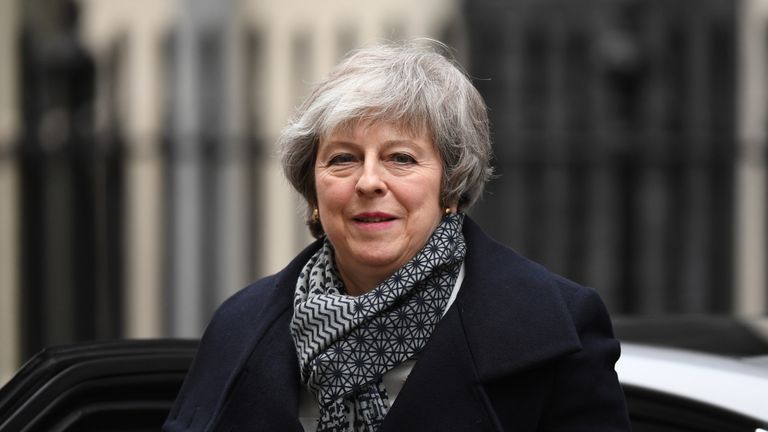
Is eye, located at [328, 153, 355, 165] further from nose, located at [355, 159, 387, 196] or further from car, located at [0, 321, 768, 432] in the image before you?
car, located at [0, 321, 768, 432]

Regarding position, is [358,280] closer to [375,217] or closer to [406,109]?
[375,217]

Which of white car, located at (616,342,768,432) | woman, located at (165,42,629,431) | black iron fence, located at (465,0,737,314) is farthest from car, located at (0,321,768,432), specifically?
black iron fence, located at (465,0,737,314)

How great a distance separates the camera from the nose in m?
2.14

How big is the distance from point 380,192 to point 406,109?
13 cm

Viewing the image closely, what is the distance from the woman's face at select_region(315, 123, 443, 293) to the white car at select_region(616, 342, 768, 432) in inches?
17.7

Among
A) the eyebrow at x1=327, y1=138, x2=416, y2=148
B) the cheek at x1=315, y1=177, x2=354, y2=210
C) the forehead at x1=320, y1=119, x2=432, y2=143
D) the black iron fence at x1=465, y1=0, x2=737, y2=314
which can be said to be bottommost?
the black iron fence at x1=465, y1=0, x2=737, y2=314

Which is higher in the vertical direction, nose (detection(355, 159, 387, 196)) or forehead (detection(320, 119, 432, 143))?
forehead (detection(320, 119, 432, 143))

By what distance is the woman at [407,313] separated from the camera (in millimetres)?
2080

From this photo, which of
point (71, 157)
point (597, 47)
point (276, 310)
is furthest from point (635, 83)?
point (276, 310)

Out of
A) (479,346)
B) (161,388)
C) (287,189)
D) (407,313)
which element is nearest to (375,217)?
(407,313)

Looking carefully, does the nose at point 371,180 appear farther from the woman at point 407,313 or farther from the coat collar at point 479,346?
the coat collar at point 479,346

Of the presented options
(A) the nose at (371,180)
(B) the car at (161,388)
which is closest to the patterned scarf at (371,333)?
(A) the nose at (371,180)

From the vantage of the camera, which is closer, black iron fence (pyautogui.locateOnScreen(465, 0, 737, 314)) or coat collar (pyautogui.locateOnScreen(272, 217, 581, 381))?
coat collar (pyautogui.locateOnScreen(272, 217, 581, 381))

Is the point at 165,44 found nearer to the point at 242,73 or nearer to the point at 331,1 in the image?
the point at 242,73
